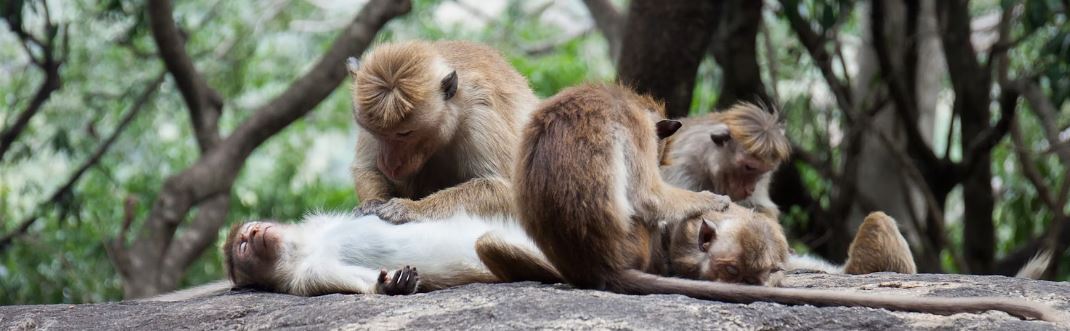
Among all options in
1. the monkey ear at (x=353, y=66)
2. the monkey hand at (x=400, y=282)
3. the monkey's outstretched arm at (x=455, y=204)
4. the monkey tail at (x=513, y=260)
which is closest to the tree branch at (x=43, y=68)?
the monkey ear at (x=353, y=66)

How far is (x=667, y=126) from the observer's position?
4973 mm

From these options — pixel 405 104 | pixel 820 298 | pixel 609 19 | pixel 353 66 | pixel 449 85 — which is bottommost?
pixel 820 298

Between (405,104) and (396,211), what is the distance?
0.49 metres

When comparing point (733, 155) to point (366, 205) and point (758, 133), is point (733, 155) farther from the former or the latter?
point (366, 205)

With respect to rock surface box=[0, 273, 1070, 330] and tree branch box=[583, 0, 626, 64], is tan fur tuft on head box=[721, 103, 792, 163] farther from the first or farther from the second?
tree branch box=[583, 0, 626, 64]

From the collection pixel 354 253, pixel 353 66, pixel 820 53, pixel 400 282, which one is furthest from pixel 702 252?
pixel 820 53

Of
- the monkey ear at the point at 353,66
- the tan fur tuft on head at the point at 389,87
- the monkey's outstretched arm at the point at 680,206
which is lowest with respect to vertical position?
the monkey's outstretched arm at the point at 680,206

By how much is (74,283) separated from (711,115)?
20.2 ft

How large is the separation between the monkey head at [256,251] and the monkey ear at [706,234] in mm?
1879

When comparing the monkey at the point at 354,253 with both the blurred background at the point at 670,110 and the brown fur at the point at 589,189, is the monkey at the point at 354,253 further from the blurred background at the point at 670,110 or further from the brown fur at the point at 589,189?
the blurred background at the point at 670,110

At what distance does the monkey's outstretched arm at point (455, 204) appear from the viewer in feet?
17.0

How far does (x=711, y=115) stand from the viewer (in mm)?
6738

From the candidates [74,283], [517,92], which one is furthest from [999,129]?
[74,283]

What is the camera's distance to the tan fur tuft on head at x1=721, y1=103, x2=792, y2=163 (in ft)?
20.3
